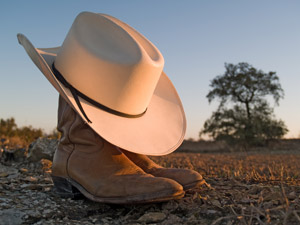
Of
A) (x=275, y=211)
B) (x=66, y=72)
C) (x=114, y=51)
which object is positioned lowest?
(x=275, y=211)

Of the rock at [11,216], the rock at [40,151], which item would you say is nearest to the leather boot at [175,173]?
the rock at [11,216]

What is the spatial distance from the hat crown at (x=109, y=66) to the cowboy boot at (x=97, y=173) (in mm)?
279

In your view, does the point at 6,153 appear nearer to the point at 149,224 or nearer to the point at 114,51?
the point at 114,51

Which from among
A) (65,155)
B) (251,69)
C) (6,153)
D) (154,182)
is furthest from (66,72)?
(251,69)

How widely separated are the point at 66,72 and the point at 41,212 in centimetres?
94

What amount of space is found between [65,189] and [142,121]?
758mm

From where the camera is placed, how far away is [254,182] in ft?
8.50

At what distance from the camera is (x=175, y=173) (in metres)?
2.12

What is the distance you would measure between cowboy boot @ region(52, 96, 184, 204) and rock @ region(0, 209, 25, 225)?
0.40 m

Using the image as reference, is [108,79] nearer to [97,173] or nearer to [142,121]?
[142,121]

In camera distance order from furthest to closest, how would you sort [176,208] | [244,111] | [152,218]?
[244,111] < [176,208] < [152,218]

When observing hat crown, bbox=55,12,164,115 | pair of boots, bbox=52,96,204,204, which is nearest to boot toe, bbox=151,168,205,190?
pair of boots, bbox=52,96,204,204

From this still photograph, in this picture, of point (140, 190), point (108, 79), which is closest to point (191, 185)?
point (140, 190)

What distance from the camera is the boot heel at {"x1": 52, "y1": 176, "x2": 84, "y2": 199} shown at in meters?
2.14
